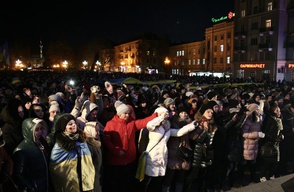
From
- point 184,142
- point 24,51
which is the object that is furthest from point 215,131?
point 24,51

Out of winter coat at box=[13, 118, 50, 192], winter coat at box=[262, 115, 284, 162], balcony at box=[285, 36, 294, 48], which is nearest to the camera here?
winter coat at box=[13, 118, 50, 192]

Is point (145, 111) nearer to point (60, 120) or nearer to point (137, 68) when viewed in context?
point (60, 120)

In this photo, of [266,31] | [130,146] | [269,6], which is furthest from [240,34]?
[130,146]

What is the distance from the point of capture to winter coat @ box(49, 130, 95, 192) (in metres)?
3.73

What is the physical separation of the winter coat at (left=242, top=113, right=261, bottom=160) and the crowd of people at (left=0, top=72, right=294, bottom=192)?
0.02 m

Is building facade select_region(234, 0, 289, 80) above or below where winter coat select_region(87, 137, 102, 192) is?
above

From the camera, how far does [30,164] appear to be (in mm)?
3592

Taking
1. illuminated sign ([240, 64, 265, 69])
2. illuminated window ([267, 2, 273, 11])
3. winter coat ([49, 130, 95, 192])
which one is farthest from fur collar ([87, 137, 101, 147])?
illuminated window ([267, 2, 273, 11])

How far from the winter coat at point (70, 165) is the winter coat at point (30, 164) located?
130 mm

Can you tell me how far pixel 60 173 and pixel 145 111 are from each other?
3.39 metres

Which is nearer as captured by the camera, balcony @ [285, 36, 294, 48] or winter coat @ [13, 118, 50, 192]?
winter coat @ [13, 118, 50, 192]

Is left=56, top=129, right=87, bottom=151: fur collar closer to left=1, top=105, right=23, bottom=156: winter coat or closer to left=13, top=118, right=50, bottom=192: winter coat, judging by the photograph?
left=13, top=118, right=50, bottom=192: winter coat

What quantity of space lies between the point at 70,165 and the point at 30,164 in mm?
511

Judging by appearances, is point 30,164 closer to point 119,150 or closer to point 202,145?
point 119,150
